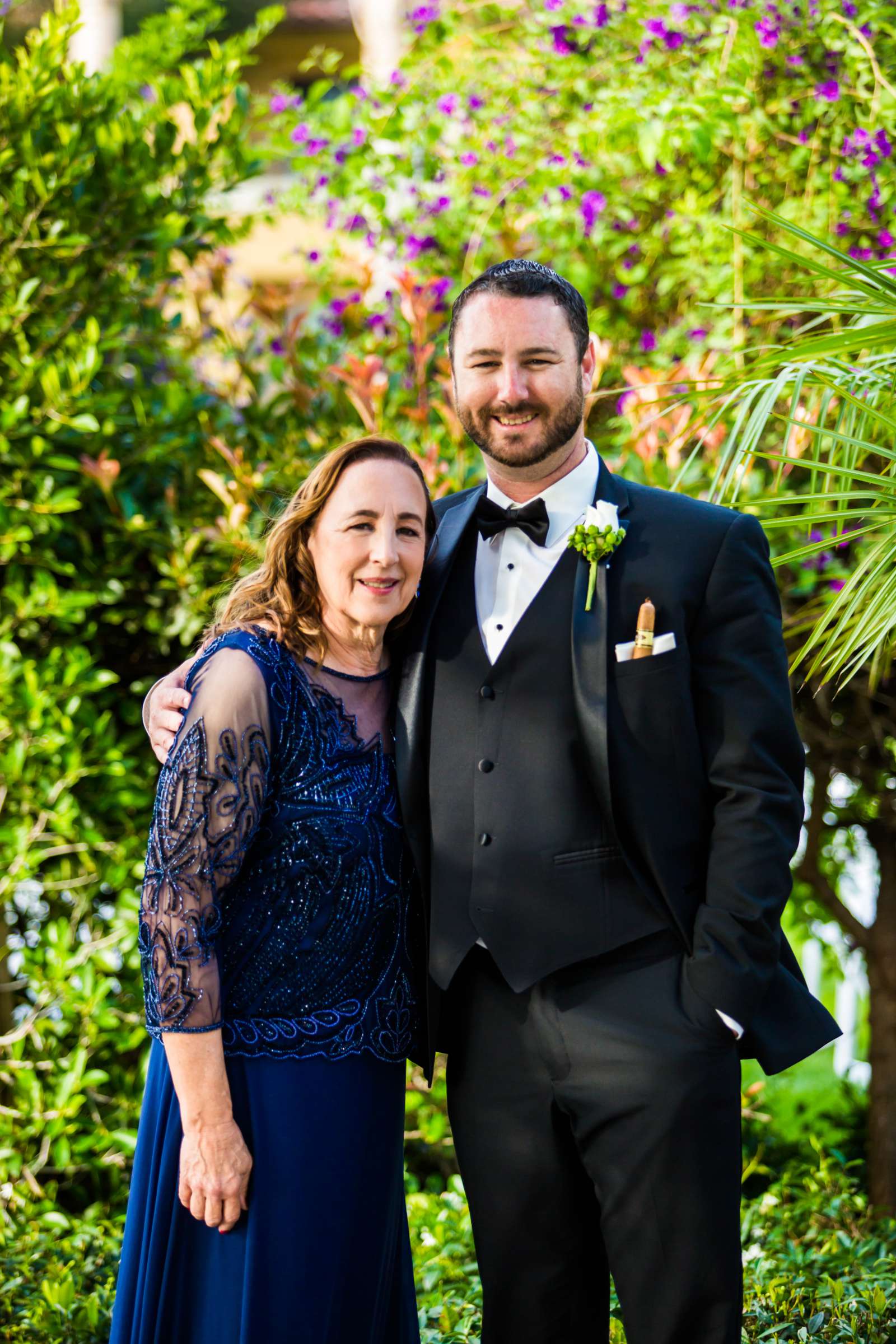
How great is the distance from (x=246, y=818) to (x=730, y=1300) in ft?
3.43

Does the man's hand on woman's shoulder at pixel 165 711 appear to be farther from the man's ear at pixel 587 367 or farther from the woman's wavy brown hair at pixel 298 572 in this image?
the man's ear at pixel 587 367

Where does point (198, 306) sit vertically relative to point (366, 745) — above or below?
above

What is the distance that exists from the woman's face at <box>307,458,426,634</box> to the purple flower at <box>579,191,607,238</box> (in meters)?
2.01

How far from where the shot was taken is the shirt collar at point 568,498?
7.12 ft

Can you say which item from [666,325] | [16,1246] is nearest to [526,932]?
[16,1246]

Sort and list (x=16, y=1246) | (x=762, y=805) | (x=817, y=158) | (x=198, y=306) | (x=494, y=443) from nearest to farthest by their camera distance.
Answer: (x=762, y=805), (x=494, y=443), (x=16, y=1246), (x=817, y=158), (x=198, y=306)

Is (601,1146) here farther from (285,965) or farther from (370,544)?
(370,544)

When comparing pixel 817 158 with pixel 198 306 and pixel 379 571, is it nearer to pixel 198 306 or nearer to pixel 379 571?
pixel 198 306

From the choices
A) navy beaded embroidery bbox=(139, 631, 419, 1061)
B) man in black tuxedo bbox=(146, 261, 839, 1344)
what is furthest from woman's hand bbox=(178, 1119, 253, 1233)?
man in black tuxedo bbox=(146, 261, 839, 1344)

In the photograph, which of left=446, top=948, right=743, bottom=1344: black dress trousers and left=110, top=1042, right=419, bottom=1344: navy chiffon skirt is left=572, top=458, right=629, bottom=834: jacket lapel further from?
left=110, top=1042, right=419, bottom=1344: navy chiffon skirt

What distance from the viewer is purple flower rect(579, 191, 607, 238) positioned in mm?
3861

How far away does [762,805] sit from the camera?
6.48 feet

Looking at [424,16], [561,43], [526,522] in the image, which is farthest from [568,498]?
[424,16]

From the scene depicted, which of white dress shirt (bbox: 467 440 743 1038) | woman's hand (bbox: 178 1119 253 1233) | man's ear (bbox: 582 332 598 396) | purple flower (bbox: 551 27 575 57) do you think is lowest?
woman's hand (bbox: 178 1119 253 1233)
